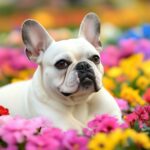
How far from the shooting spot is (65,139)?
4.31m

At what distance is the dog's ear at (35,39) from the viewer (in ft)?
17.4

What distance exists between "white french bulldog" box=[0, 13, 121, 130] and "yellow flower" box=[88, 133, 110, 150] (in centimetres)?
90

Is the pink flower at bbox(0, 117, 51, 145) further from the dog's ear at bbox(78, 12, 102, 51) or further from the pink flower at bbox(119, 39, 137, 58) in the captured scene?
the pink flower at bbox(119, 39, 137, 58)

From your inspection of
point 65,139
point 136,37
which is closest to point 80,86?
point 65,139

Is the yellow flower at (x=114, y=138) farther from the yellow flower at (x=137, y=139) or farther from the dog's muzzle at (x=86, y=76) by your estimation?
the dog's muzzle at (x=86, y=76)

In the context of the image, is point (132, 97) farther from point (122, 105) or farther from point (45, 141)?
point (45, 141)

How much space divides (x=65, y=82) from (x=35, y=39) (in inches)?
20.5

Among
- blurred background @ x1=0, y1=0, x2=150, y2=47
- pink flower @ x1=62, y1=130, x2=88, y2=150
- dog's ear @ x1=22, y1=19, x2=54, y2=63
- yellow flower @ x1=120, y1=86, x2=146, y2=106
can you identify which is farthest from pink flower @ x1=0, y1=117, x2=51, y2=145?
blurred background @ x1=0, y1=0, x2=150, y2=47

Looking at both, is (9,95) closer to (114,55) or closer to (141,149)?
(141,149)

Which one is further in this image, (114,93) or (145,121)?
(114,93)

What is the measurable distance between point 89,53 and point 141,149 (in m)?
1.03

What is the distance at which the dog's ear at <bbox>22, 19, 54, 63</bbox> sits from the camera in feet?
17.4

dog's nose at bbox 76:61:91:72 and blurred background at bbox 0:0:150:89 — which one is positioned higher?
dog's nose at bbox 76:61:91:72

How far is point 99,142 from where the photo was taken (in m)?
4.07
